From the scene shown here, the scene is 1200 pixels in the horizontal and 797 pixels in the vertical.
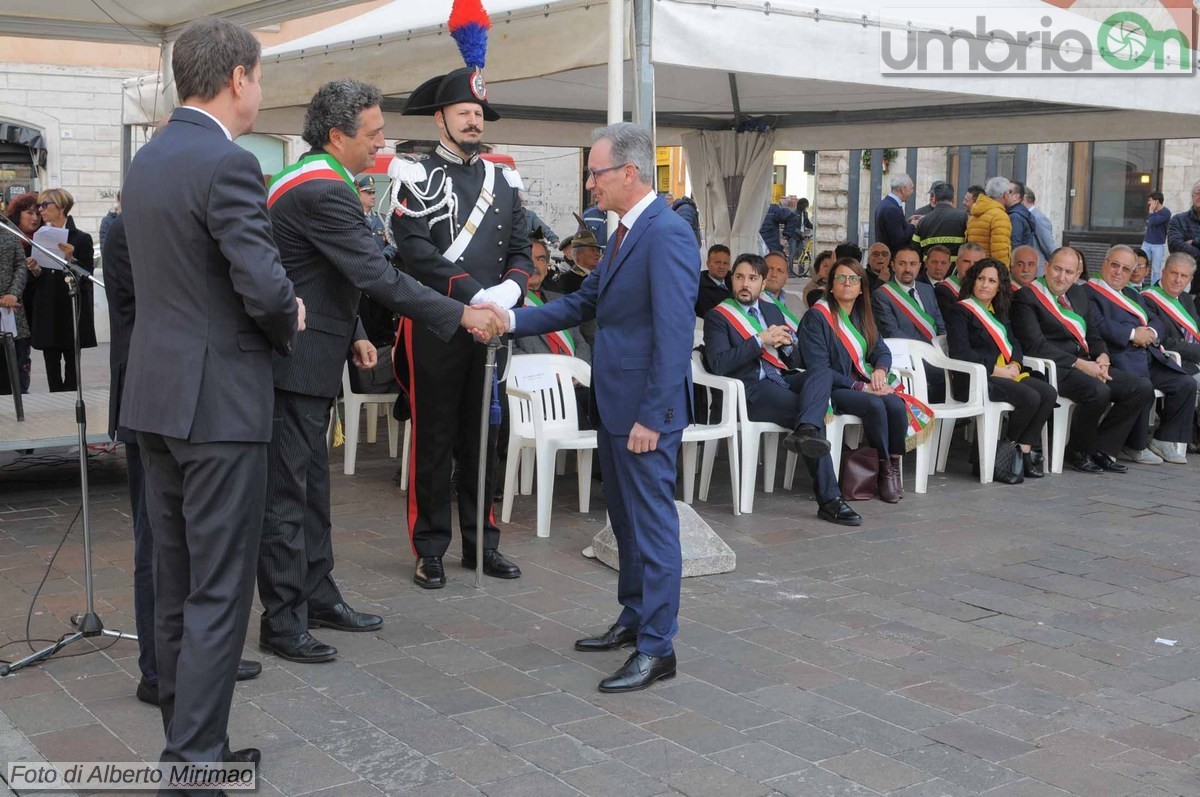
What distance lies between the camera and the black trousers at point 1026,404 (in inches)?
297

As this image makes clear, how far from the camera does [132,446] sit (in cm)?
383

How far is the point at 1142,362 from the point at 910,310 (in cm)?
156

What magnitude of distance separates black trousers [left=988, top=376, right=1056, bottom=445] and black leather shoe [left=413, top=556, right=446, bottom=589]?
12.8ft

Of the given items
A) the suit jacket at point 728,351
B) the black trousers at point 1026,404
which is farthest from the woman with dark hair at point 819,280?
the suit jacket at point 728,351

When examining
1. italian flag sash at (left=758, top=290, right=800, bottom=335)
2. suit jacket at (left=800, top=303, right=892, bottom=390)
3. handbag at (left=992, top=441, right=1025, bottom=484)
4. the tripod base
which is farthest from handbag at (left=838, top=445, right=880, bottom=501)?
the tripod base

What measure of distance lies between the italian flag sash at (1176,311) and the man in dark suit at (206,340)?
719 cm

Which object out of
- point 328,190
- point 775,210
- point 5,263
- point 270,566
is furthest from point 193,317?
point 775,210

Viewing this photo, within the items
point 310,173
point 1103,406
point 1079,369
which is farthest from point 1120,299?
point 310,173

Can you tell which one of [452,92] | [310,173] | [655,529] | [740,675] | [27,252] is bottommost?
[740,675]

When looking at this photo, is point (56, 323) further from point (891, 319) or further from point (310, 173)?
point (310, 173)

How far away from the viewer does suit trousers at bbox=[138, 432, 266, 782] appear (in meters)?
3.02

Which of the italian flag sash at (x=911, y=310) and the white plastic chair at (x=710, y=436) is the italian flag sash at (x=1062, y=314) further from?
the white plastic chair at (x=710, y=436)

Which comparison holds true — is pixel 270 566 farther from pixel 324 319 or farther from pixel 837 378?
pixel 837 378

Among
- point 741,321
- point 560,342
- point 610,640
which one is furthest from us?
point 560,342
